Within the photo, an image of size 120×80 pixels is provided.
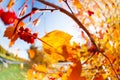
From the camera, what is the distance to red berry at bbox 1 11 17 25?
122cm

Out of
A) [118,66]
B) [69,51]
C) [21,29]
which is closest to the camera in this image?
[21,29]

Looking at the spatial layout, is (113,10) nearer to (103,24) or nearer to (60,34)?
(103,24)

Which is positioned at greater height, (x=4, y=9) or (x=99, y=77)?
(x=4, y=9)

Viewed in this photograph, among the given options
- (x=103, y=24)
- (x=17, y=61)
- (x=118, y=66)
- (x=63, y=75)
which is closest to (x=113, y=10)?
(x=103, y=24)

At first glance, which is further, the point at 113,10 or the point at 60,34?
the point at 113,10

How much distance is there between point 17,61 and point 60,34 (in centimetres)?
23

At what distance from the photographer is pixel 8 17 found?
4.02ft

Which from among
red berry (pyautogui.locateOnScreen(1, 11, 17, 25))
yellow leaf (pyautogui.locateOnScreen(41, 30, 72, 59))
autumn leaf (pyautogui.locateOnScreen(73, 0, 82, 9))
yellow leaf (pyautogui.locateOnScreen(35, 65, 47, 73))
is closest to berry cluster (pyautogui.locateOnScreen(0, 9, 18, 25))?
red berry (pyautogui.locateOnScreen(1, 11, 17, 25))

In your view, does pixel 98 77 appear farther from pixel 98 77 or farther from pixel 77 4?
pixel 77 4

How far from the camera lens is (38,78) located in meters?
1.47

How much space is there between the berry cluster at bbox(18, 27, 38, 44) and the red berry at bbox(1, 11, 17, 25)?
0.05 meters

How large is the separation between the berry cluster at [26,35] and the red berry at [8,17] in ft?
0.16

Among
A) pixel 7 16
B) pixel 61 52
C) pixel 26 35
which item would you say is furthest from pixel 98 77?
pixel 7 16

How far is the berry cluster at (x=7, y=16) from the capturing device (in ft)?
4.00
